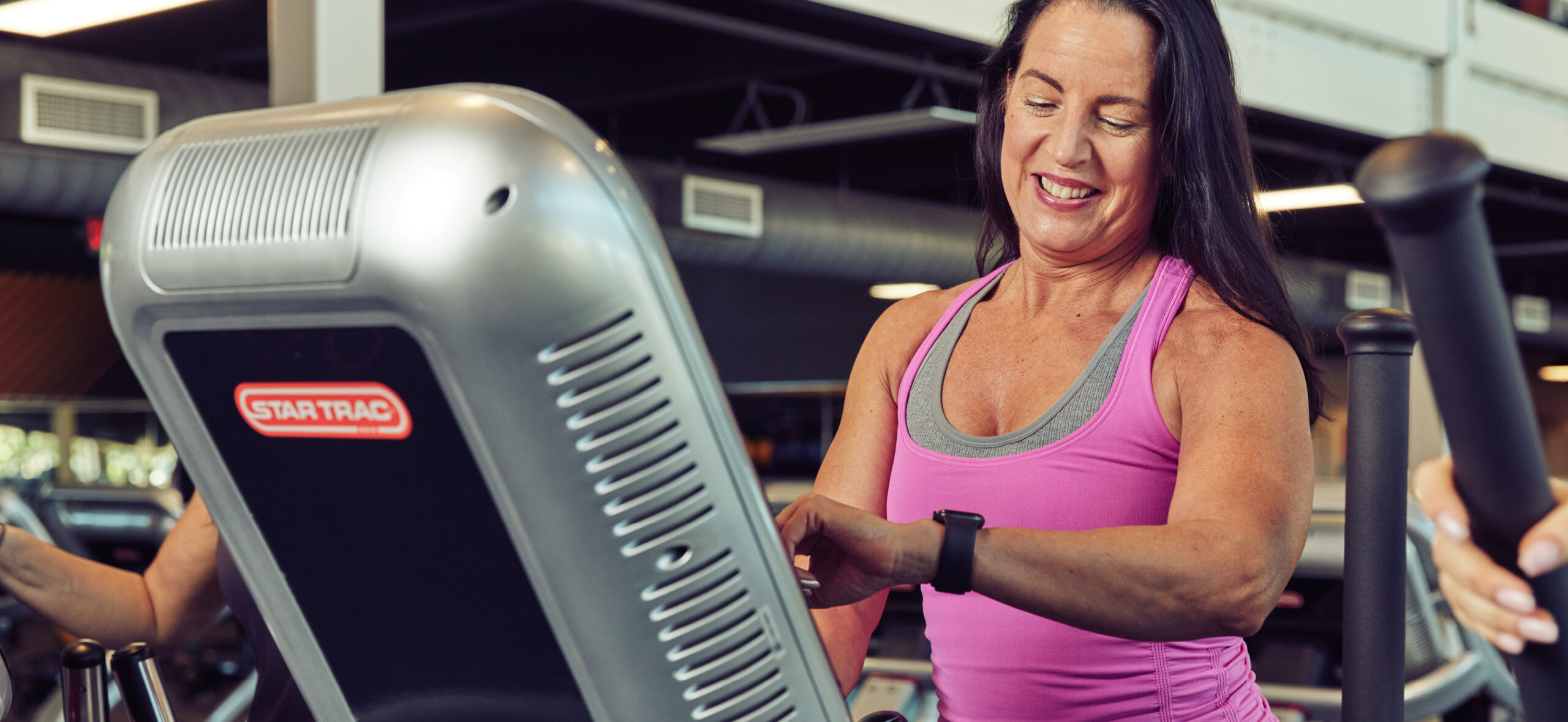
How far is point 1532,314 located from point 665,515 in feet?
40.6

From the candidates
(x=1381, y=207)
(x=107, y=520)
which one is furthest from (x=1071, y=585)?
(x=107, y=520)

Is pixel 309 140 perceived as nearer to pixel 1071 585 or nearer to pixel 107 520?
pixel 1071 585

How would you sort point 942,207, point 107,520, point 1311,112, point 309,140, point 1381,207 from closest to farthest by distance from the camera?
point 1381,207
point 309,140
point 107,520
point 1311,112
point 942,207

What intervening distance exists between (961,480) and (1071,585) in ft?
0.99

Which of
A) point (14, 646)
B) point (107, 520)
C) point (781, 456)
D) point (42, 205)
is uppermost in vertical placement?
point (42, 205)

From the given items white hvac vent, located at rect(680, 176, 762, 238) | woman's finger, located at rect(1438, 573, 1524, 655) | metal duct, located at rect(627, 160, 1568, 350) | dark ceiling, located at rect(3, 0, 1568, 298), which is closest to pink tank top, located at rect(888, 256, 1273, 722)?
woman's finger, located at rect(1438, 573, 1524, 655)

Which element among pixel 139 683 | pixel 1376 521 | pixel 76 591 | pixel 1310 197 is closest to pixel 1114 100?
pixel 1376 521

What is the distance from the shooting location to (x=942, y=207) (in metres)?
8.02

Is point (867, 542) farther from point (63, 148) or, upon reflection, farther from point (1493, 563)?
point (63, 148)

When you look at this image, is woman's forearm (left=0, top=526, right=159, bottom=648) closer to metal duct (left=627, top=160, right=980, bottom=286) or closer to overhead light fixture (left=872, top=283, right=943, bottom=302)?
metal duct (left=627, top=160, right=980, bottom=286)

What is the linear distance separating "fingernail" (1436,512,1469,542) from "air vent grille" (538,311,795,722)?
9.4 inches

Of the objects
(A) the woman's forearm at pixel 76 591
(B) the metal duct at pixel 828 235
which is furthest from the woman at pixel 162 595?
(B) the metal duct at pixel 828 235

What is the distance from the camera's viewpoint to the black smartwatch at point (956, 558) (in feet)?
2.34

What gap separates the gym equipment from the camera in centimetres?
84
